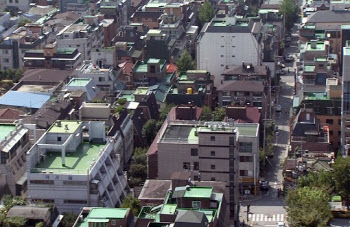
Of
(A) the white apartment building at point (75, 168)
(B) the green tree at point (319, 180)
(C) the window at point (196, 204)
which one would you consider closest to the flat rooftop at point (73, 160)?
(A) the white apartment building at point (75, 168)

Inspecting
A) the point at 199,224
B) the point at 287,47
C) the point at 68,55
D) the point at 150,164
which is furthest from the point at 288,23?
the point at 199,224

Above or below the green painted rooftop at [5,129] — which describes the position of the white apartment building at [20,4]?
above

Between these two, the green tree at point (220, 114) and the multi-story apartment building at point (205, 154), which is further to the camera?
the green tree at point (220, 114)

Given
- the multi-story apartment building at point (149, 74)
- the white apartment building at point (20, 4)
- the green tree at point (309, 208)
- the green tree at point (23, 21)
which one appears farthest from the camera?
the white apartment building at point (20, 4)

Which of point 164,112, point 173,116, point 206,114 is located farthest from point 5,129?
point 206,114

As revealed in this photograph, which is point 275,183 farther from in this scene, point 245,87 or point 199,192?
point 199,192

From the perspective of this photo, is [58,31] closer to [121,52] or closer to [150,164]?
[121,52]

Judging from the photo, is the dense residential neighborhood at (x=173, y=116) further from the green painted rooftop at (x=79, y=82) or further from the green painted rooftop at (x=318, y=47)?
the green painted rooftop at (x=318, y=47)

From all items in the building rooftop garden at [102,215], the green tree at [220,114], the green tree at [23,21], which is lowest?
the green tree at [220,114]
